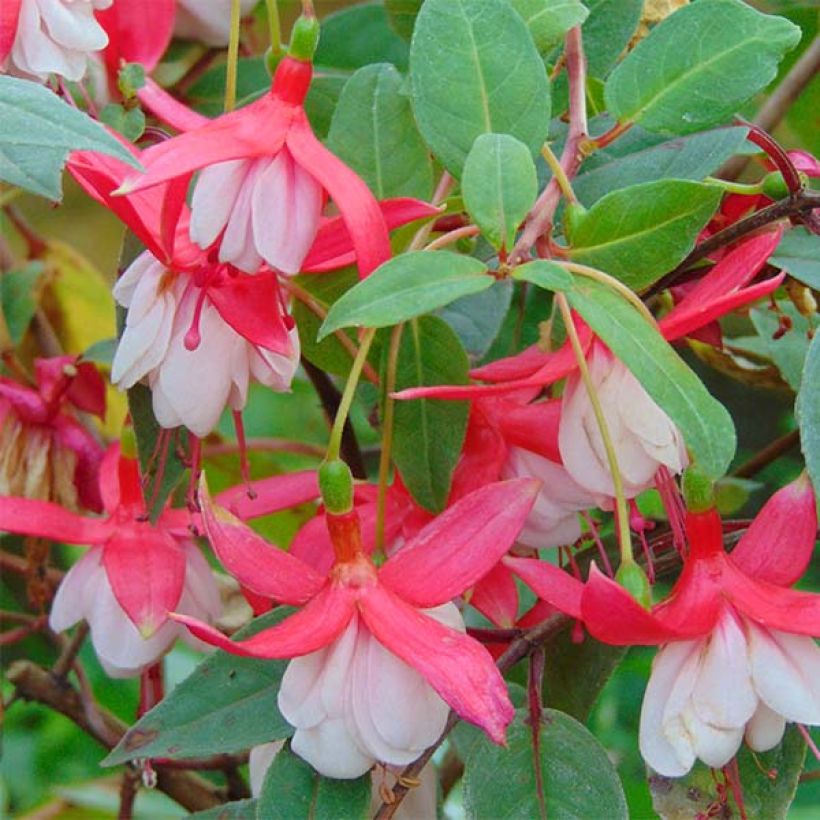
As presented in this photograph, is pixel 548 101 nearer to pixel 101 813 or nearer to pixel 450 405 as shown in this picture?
pixel 450 405

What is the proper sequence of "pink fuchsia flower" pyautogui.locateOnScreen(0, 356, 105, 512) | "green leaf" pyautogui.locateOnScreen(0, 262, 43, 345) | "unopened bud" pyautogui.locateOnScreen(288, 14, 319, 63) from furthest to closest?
"green leaf" pyautogui.locateOnScreen(0, 262, 43, 345), "pink fuchsia flower" pyautogui.locateOnScreen(0, 356, 105, 512), "unopened bud" pyautogui.locateOnScreen(288, 14, 319, 63)

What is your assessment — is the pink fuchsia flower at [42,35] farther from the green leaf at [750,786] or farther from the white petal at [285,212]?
the green leaf at [750,786]

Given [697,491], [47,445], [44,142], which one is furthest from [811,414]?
[47,445]

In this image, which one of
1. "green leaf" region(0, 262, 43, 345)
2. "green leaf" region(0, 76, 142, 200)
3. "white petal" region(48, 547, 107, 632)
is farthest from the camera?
"green leaf" region(0, 262, 43, 345)

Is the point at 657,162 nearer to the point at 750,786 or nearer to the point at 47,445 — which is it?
the point at 750,786

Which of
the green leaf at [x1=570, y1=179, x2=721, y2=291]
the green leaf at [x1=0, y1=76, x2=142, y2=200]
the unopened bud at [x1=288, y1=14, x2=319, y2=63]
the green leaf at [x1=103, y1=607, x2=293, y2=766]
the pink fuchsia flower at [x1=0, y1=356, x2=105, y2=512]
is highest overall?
the green leaf at [x1=0, y1=76, x2=142, y2=200]

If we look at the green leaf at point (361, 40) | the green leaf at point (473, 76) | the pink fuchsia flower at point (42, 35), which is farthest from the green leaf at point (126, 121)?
the green leaf at point (361, 40)

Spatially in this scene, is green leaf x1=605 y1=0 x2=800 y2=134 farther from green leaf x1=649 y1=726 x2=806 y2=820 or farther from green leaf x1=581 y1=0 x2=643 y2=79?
green leaf x1=649 y1=726 x2=806 y2=820

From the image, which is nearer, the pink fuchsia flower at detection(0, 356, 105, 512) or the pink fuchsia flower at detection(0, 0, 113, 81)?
the pink fuchsia flower at detection(0, 0, 113, 81)

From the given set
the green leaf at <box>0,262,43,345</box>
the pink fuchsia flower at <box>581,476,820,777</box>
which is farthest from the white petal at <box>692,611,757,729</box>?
the green leaf at <box>0,262,43,345</box>
